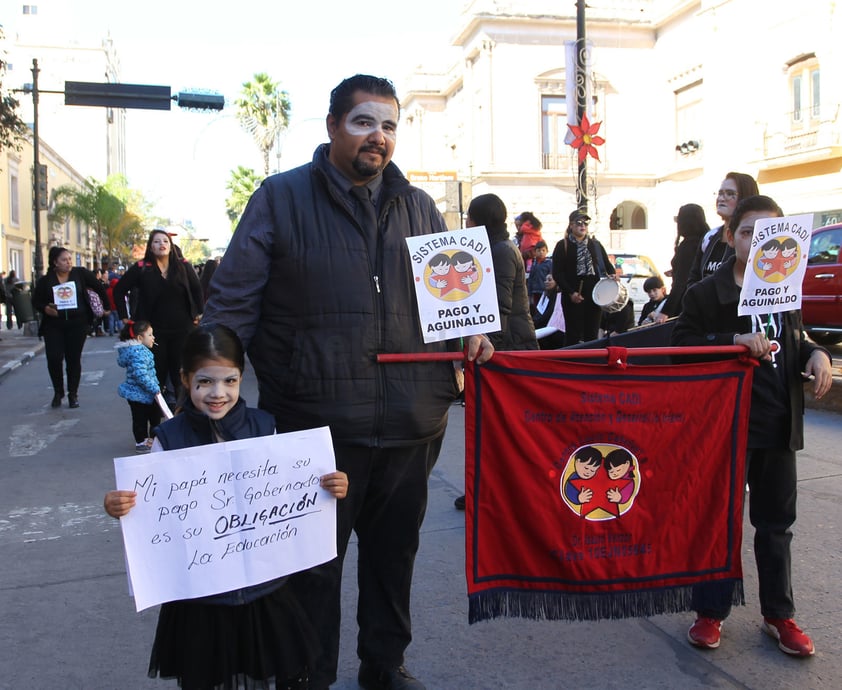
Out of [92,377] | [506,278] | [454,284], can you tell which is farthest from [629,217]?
[454,284]

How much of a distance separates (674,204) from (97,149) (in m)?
74.0

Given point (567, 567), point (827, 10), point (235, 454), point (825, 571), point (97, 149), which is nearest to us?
point (235, 454)

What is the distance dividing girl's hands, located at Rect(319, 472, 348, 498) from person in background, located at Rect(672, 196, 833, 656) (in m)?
1.59

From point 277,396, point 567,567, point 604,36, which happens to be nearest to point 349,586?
point 567,567

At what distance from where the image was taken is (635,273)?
19.8 meters

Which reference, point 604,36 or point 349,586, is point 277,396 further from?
point 604,36

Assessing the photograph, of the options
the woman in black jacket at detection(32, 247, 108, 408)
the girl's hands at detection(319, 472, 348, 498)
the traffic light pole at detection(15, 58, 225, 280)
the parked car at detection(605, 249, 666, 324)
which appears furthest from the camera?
the parked car at detection(605, 249, 666, 324)

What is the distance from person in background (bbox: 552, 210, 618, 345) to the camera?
9.02m

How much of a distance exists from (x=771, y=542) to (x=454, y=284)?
169cm

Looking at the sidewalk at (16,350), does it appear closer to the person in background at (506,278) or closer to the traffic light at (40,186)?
the traffic light at (40,186)

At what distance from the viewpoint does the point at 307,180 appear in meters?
2.89

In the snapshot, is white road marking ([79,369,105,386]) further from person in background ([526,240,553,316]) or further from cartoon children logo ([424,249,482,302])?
cartoon children logo ([424,249,482,302])

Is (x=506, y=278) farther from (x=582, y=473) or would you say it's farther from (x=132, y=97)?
(x=132, y=97)

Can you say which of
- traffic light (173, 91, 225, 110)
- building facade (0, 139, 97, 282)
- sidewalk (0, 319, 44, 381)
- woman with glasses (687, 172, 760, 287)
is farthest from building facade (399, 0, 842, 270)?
woman with glasses (687, 172, 760, 287)
